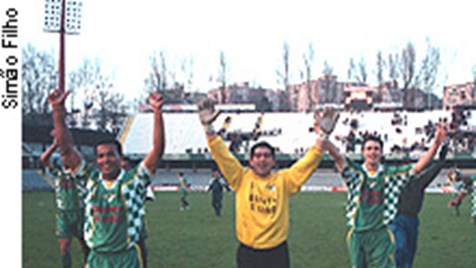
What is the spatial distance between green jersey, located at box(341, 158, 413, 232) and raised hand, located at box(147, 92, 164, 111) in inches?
110

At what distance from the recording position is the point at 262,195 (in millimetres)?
6324

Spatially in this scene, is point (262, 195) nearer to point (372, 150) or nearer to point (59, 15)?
point (372, 150)

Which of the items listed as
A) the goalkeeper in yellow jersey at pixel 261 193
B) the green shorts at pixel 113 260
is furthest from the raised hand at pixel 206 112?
the green shorts at pixel 113 260

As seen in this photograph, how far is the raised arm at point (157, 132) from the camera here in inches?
224

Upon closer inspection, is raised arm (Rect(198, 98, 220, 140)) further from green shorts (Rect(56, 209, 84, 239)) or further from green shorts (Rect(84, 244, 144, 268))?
green shorts (Rect(56, 209, 84, 239))

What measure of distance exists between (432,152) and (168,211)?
19.0 meters

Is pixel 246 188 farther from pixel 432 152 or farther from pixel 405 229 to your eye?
pixel 405 229

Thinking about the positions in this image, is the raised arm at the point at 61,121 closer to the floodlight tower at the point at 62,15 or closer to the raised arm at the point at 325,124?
the raised arm at the point at 325,124

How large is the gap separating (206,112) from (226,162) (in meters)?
0.62

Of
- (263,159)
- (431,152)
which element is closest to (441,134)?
(431,152)

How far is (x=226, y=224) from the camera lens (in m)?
19.8

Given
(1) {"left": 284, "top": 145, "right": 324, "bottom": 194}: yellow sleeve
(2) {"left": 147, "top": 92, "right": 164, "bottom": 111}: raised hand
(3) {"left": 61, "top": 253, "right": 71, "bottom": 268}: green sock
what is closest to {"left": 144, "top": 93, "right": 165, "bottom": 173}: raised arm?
(2) {"left": 147, "top": 92, "right": 164, "bottom": 111}: raised hand

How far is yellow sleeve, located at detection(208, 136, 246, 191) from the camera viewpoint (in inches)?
250

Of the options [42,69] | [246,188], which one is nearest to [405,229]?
[246,188]
